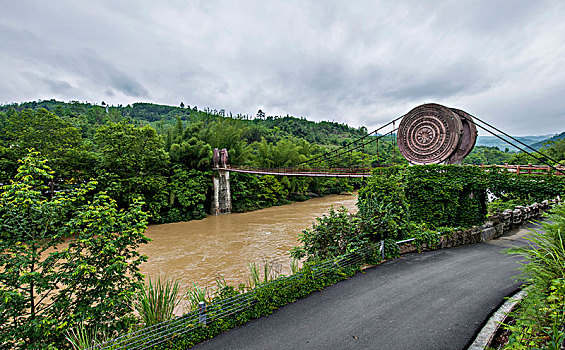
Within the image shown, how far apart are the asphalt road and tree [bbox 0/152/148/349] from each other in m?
1.36

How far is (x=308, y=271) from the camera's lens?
4680 mm

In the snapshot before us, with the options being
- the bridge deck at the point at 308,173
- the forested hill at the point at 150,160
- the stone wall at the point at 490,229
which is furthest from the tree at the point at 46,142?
the stone wall at the point at 490,229

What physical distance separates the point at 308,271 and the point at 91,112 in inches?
1979

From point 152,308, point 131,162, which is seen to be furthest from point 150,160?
point 152,308

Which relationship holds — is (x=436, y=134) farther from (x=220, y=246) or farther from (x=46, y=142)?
(x=46, y=142)

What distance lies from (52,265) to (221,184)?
16.0 m

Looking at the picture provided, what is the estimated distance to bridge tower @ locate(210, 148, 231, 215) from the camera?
1842cm

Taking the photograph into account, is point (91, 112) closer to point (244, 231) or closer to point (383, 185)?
point (244, 231)

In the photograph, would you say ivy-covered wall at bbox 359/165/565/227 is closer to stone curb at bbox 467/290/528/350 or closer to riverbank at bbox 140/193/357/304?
riverbank at bbox 140/193/357/304

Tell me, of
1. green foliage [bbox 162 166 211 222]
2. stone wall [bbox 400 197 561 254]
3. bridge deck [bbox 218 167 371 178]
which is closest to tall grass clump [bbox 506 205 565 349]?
stone wall [bbox 400 197 561 254]

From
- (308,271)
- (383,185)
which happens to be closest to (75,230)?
(308,271)

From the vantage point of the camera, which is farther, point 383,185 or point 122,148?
point 122,148

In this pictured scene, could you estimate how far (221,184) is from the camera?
18.7 meters

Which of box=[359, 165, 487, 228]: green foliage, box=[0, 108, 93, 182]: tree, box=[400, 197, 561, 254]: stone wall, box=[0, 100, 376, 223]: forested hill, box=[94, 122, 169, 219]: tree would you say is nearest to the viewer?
box=[400, 197, 561, 254]: stone wall
